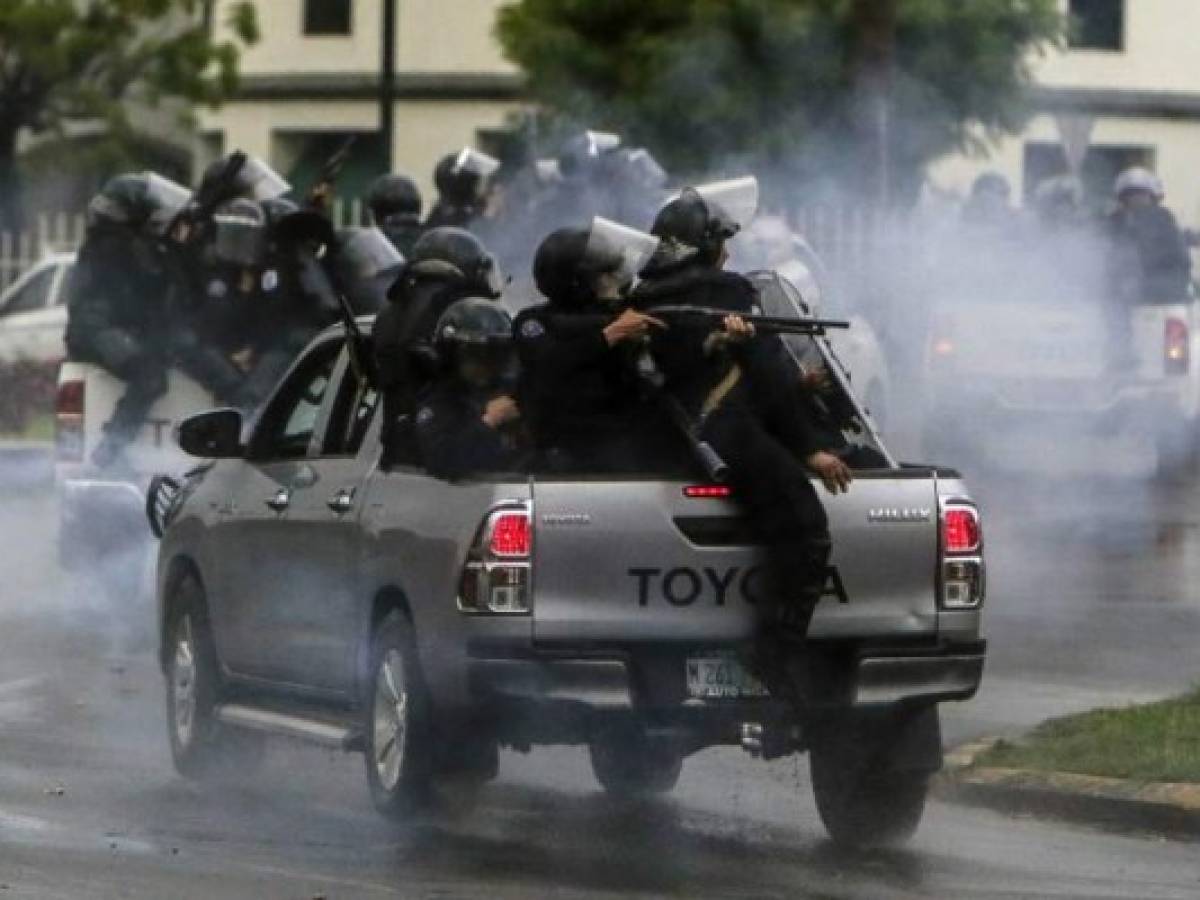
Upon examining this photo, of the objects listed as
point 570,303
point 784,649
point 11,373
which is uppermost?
point 570,303

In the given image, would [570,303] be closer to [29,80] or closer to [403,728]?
[403,728]

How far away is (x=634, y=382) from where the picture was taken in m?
11.5

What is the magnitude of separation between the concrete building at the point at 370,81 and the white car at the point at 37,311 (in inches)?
773

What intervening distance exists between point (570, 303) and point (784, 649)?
4.09 feet

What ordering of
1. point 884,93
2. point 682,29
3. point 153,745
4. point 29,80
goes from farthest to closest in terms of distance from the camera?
point 29,80 → point 682,29 → point 884,93 → point 153,745

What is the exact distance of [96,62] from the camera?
47.9 m

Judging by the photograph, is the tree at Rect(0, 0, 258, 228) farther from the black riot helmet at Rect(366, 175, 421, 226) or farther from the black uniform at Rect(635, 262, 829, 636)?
the black uniform at Rect(635, 262, 829, 636)

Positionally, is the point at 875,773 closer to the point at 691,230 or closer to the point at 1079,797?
the point at 1079,797

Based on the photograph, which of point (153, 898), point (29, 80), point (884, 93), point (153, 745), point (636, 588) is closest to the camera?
point (153, 898)

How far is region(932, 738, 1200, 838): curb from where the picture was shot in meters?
12.1

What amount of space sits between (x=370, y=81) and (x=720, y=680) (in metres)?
46.3

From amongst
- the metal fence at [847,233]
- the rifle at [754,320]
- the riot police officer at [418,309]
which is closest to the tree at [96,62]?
the metal fence at [847,233]

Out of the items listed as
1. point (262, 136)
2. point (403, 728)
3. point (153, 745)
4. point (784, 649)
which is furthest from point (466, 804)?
point (262, 136)

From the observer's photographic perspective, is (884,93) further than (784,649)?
Yes
